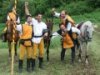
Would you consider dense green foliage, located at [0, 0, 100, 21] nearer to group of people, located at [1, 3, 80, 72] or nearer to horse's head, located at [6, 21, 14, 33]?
horse's head, located at [6, 21, 14, 33]

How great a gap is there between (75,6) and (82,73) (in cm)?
1758

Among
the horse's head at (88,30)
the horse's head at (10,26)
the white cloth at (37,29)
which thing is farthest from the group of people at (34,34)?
the horse's head at (10,26)

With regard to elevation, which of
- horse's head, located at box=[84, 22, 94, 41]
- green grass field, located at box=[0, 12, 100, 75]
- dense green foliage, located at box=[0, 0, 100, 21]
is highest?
horse's head, located at box=[84, 22, 94, 41]

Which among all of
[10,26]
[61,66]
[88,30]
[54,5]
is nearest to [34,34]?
[10,26]

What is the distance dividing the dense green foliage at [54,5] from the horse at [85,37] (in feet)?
47.4

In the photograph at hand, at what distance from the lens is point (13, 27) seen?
14.6 metres

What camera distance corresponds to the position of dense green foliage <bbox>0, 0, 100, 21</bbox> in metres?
29.9

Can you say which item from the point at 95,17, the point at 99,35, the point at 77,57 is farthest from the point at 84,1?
the point at 77,57

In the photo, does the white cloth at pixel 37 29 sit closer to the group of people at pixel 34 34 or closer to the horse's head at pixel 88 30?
the group of people at pixel 34 34

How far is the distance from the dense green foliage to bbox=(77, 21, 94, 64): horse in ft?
47.4

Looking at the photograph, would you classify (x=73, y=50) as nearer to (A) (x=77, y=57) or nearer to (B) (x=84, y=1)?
(A) (x=77, y=57)

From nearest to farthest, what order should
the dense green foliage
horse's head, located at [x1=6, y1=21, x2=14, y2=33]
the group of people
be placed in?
the group of people → horse's head, located at [x1=6, y1=21, x2=14, y2=33] → the dense green foliage

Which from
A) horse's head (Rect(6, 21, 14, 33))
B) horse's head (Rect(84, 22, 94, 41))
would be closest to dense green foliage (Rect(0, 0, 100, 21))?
horse's head (Rect(6, 21, 14, 33))

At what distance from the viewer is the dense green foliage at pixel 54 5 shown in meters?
29.9
